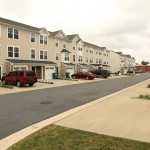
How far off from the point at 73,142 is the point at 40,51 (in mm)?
34335

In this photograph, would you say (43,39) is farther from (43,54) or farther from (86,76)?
(86,76)

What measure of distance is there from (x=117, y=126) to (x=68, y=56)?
4102 cm

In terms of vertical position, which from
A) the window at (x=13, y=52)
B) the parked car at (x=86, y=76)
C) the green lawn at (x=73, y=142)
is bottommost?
the green lawn at (x=73, y=142)

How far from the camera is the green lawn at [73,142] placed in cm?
591

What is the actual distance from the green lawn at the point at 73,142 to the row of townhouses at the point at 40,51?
2570 cm

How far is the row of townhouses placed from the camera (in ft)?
105

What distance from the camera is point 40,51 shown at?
39500 millimetres

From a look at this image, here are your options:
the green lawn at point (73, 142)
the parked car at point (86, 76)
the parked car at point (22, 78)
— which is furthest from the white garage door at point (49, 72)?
the green lawn at point (73, 142)

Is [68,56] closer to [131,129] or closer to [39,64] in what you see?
[39,64]

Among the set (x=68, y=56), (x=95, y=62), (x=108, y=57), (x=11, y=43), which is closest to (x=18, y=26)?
(x=11, y=43)

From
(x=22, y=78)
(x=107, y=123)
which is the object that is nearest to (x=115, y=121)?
(x=107, y=123)

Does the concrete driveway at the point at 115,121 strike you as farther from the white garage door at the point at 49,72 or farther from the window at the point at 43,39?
the window at the point at 43,39

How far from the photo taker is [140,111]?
1071 cm

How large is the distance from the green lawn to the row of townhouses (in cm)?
2570
